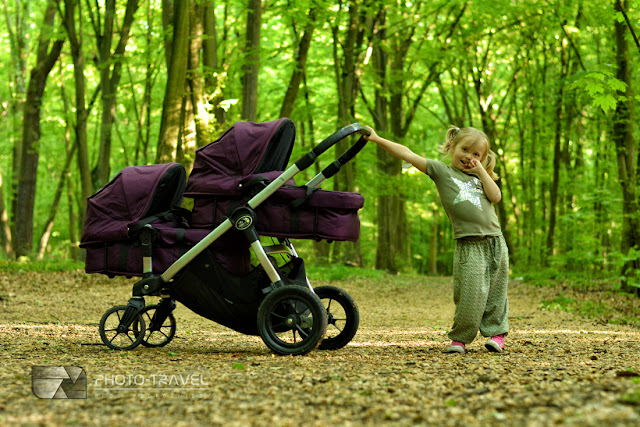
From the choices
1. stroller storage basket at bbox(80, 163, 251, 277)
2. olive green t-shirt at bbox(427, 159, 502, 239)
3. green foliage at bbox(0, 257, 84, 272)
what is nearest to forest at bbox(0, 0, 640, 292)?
green foliage at bbox(0, 257, 84, 272)

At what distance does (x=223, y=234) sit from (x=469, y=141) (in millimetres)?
1909

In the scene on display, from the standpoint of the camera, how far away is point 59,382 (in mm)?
3064

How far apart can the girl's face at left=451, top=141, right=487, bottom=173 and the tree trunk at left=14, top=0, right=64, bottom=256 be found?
13.1 metres

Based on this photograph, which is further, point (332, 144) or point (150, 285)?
point (150, 285)

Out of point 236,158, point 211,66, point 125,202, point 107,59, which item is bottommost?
point 125,202

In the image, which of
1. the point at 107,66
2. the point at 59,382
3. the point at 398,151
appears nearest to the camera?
the point at 59,382

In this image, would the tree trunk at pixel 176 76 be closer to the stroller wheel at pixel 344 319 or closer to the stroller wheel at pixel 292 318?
the stroller wheel at pixel 344 319

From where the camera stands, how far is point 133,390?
296cm

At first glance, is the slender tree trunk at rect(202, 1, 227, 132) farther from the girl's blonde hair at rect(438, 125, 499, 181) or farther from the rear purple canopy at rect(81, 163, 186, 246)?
the girl's blonde hair at rect(438, 125, 499, 181)

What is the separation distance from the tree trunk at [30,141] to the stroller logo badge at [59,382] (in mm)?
13305

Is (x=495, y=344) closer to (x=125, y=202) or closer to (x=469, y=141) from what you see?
(x=469, y=141)

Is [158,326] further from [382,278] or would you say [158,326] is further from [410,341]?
[382,278]

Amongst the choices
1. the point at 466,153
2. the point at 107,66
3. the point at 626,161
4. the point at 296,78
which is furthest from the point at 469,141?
the point at 107,66

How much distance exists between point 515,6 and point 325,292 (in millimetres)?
11167
